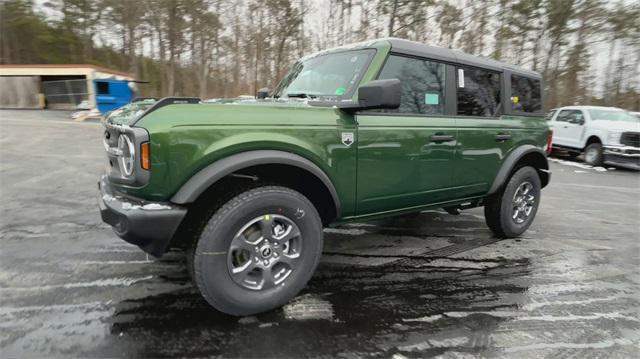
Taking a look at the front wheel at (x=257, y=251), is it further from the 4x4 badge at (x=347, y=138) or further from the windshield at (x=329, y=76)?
the windshield at (x=329, y=76)

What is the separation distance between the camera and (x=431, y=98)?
3.74 metres

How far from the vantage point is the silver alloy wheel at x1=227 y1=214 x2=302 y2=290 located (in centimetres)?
273

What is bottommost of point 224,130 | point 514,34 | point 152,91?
point 224,130

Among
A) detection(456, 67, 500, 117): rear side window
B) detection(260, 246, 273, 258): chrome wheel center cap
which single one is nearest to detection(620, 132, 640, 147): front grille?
detection(456, 67, 500, 117): rear side window

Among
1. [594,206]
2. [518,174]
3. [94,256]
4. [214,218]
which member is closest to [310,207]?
[214,218]

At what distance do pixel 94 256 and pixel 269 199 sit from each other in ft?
7.04

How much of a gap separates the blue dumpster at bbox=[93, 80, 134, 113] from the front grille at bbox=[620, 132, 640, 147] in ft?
65.3

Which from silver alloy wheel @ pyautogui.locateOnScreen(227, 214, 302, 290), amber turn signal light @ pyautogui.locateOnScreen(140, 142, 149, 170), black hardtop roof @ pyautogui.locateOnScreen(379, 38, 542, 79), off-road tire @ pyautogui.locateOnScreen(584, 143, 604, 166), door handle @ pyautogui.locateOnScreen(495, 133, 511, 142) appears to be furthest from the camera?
off-road tire @ pyautogui.locateOnScreen(584, 143, 604, 166)

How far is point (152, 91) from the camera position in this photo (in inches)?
1192

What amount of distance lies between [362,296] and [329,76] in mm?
1887

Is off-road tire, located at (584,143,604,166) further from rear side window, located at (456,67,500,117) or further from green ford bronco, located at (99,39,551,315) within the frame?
green ford bronco, located at (99,39,551,315)

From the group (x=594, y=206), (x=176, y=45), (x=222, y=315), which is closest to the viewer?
(x=222, y=315)

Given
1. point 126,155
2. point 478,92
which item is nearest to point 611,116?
point 478,92

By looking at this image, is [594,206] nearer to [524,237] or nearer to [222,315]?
[524,237]
